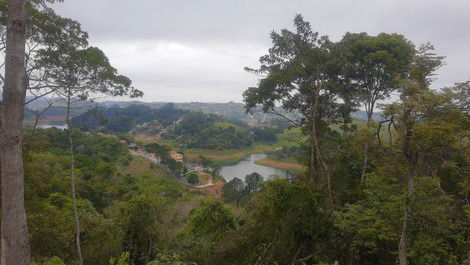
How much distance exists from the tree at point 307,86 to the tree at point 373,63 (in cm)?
40

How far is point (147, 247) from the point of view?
→ 22.8 feet

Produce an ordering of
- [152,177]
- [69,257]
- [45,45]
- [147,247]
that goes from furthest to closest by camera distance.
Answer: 1. [152,177]
2. [147,247]
3. [69,257]
4. [45,45]

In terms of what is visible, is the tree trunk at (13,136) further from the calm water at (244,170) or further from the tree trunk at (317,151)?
the calm water at (244,170)

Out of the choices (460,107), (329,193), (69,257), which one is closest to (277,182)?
(329,193)

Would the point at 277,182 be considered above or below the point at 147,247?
above

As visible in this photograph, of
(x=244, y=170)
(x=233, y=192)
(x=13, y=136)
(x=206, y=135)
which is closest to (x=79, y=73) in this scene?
(x=13, y=136)

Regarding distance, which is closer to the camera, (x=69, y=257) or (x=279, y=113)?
(x=69, y=257)

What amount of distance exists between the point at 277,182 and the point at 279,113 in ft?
7.09

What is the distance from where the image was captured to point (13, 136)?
7.00ft

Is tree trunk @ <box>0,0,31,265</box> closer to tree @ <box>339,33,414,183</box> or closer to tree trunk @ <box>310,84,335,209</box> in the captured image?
tree trunk @ <box>310,84,335,209</box>

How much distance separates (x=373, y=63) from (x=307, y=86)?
66.0 inches

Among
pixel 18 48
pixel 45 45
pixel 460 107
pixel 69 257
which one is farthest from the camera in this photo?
pixel 69 257

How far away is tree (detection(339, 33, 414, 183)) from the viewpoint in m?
5.84

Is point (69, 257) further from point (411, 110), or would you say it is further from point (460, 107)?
point (460, 107)
